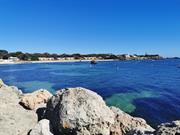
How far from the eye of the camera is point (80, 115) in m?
13.0

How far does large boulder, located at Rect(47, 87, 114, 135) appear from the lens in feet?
42.5

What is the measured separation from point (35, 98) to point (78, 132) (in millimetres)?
5249

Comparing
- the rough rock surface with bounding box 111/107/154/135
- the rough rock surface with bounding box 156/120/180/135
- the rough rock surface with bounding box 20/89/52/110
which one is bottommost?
the rough rock surface with bounding box 111/107/154/135

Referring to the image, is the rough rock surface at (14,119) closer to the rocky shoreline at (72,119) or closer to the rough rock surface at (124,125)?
the rocky shoreline at (72,119)

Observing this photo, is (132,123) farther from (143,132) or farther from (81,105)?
(143,132)

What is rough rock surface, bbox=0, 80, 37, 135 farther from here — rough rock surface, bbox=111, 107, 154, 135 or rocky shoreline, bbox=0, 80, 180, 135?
rough rock surface, bbox=111, 107, 154, 135

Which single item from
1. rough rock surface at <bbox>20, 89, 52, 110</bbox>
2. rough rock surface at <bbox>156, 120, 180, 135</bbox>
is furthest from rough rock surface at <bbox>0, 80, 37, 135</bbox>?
rough rock surface at <bbox>156, 120, 180, 135</bbox>

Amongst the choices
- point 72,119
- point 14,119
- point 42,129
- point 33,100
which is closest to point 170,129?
point 72,119

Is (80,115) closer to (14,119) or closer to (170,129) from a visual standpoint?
(14,119)

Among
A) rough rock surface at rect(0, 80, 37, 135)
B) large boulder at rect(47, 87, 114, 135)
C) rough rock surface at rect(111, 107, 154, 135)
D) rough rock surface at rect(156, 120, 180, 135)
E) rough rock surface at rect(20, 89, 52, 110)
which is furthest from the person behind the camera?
rough rock surface at rect(20, 89, 52, 110)

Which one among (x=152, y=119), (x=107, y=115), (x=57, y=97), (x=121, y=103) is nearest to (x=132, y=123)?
(x=107, y=115)

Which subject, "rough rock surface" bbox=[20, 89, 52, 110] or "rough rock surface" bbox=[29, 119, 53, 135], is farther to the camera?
"rough rock surface" bbox=[20, 89, 52, 110]

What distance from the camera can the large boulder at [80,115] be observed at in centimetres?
1295

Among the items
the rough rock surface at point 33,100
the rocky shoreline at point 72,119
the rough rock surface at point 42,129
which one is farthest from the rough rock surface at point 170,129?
the rough rock surface at point 33,100
